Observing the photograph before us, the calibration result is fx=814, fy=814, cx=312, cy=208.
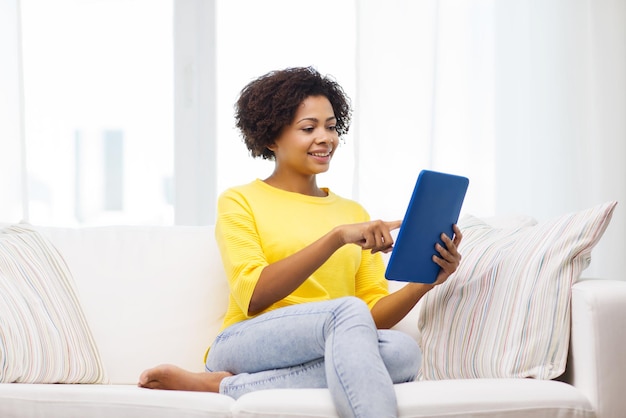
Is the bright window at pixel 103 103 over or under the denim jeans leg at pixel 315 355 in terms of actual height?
over

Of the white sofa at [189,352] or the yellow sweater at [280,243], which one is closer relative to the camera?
the white sofa at [189,352]

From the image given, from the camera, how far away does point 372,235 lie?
5.80ft

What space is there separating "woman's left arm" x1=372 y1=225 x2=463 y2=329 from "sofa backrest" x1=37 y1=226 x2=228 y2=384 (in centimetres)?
44

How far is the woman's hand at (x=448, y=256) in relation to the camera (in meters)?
1.83

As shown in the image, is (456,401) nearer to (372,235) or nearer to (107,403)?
(372,235)

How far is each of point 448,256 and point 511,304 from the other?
0.18 meters

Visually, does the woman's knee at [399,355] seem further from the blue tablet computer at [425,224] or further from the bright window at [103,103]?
the bright window at [103,103]

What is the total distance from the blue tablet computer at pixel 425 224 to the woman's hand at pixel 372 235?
0.04m

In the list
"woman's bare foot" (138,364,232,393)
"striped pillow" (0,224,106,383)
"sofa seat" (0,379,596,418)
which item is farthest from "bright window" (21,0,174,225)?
"sofa seat" (0,379,596,418)

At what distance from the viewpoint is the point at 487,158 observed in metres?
3.27

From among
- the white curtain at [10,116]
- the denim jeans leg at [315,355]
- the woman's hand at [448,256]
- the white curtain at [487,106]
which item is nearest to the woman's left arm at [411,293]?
the woman's hand at [448,256]

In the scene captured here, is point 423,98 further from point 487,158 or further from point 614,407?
point 614,407

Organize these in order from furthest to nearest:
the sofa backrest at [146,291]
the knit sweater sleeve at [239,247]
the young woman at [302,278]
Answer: the sofa backrest at [146,291], the knit sweater sleeve at [239,247], the young woman at [302,278]

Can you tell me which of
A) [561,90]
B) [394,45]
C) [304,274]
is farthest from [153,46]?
[304,274]
